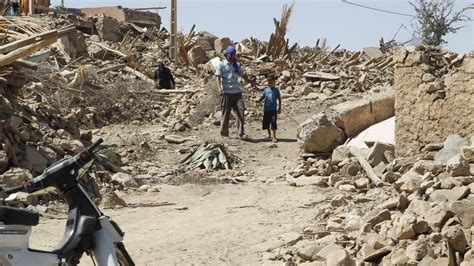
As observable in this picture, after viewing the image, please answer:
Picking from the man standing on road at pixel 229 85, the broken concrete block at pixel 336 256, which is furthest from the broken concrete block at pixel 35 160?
the man standing on road at pixel 229 85

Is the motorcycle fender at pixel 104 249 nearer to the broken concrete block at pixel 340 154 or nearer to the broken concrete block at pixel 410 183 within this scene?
the broken concrete block at pixel 410 183

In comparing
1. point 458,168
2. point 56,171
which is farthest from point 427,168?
point 56,171

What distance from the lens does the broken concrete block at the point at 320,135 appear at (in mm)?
10273

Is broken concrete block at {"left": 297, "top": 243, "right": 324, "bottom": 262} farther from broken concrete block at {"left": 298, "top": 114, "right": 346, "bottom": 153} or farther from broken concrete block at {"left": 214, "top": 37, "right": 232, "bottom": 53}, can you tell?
broken concrete block at {"left": 214, "top": 37, "right": 232, "bottom": 53}

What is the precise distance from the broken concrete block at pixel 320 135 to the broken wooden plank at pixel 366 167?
37.4 inches

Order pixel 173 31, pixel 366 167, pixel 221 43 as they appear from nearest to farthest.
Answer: pixel 366 167, pixel 173 31, pixel 221 43

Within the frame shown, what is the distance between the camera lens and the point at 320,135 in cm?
1029

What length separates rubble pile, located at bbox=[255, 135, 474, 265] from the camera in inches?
201

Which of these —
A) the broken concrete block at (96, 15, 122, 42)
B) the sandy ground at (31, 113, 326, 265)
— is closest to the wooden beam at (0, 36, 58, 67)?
the sandy ground at (31, 113, 326, 265)

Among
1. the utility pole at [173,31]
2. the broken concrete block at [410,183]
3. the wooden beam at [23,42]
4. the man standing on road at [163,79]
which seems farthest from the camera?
the utility pole at [173,31]

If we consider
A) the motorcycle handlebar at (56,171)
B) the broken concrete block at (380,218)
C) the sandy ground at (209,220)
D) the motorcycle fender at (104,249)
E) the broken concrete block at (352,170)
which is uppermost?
the motorcycle handlebar at (56,171)

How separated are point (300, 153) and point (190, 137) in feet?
8.83

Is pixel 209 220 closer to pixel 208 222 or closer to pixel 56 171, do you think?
pixel 208 222

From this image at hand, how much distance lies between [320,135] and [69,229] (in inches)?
268
